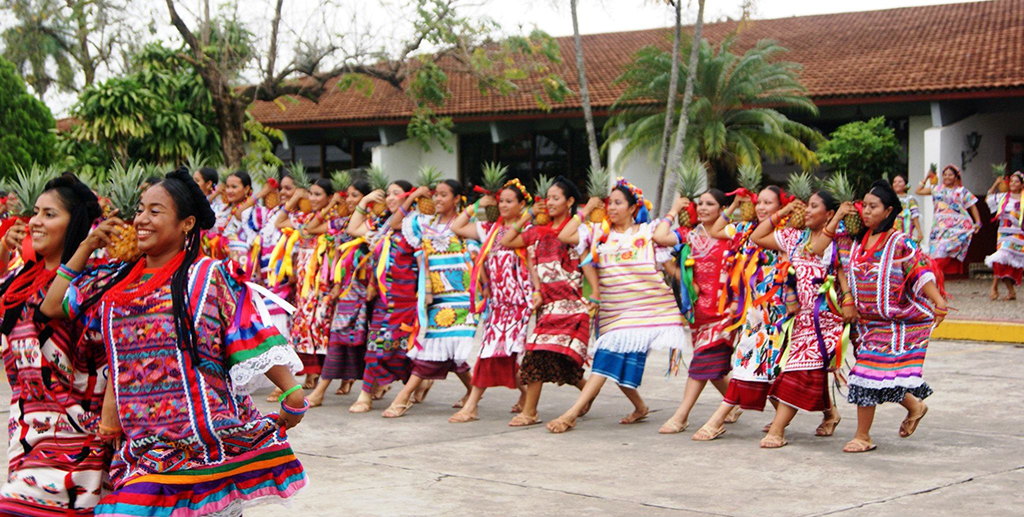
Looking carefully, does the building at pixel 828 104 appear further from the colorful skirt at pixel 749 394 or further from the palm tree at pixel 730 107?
the colorful skirt at pixel 749 394

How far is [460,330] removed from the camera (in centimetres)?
848

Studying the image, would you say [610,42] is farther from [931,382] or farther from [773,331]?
[773,331]

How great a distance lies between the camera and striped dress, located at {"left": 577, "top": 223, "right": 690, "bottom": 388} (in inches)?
308

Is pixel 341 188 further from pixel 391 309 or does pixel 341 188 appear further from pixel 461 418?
pixel 461 418

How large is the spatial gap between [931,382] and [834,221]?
3050mm

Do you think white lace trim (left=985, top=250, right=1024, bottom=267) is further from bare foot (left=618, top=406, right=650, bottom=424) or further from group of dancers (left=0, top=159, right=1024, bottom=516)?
bare foot (left=618, top=406, right=650, bottom=424)

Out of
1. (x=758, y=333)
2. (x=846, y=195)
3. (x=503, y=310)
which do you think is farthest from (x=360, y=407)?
(x=846, y=195)

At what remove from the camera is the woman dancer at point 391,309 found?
8.70 meters

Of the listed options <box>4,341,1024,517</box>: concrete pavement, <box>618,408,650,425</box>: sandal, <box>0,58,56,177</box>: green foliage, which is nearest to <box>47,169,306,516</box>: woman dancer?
<box>4,341,1024,517</box>: concrete pavement

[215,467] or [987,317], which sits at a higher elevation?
[215,467]

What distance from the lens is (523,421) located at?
316 inches

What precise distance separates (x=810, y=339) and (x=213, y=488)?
14.4 ft

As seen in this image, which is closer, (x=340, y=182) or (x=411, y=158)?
(x=340, y=182)

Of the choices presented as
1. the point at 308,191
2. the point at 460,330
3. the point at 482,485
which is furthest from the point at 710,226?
the point at 308,191
